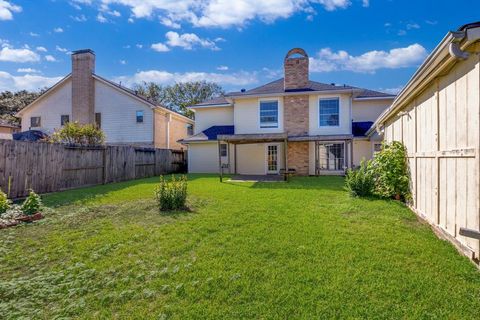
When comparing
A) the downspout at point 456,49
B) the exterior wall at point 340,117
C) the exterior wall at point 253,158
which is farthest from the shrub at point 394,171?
the exterior wall at point 253,158

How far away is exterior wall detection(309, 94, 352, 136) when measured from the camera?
16.5 meters

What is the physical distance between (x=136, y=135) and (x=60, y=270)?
18.7 metres

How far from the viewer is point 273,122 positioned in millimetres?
17547

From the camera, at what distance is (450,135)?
14.0ft

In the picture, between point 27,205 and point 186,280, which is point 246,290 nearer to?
point 186,280

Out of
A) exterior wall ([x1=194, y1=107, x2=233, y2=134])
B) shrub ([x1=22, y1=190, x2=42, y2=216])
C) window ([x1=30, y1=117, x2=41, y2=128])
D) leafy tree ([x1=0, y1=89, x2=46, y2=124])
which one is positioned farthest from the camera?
leafy tree ([x1=0, y1=89, x2=46, y2=124])

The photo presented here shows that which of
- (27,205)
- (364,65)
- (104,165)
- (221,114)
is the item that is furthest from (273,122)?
(27,205)

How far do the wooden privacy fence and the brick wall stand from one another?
901cm

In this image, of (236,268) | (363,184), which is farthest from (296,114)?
(236,268)

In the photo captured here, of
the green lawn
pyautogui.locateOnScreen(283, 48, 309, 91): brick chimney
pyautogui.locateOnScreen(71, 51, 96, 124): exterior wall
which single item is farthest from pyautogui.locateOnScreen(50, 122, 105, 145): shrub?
pyautogui.locateOnScreen(283, 48, 309, 91): brick chimney

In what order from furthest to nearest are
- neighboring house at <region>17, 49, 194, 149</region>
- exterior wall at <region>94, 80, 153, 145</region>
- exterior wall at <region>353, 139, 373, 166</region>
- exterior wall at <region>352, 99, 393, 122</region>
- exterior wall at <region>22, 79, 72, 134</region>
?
exterior wall at <region>22, 79, 72, 134</region> < neighboring house at <region>17, 49, 194, 149</region> < exterior wall at <region>94, 80, 153, 145</region> < exterior wall at <region>352, 99, 393, 122</region> < exterior wall at <region>353, 139, 373, 166</region>

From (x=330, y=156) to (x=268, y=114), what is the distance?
15.5 feet

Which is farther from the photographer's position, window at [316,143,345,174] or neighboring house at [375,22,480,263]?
window at [316,143,345,174]

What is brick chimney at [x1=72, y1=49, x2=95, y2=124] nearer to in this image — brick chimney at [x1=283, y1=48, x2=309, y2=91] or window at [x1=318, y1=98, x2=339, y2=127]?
brick chimney at [x1=283, y1=48, x2=309, y2=91]
